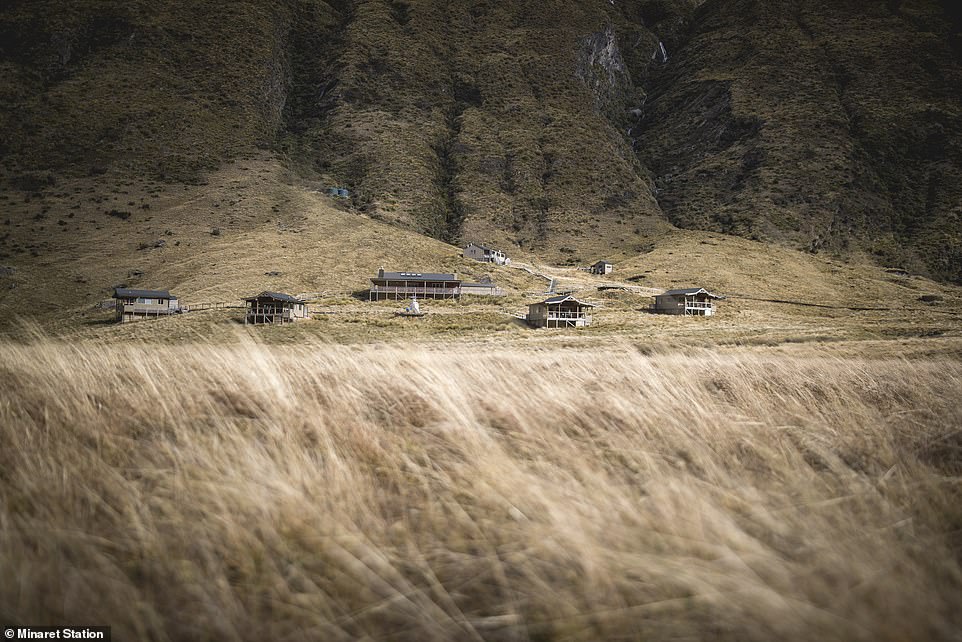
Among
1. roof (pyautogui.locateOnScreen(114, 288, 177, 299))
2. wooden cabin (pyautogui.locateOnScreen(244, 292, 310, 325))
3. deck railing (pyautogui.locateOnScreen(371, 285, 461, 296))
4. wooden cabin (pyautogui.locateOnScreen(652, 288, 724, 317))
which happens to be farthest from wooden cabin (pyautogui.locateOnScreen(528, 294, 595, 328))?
→ roof (pyautogui.locateOnScreen(114, 288, 177, 299))

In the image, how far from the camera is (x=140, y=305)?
155 feet

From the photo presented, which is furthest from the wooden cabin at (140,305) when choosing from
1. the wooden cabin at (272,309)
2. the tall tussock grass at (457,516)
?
the tall tussock grass at (457,516)

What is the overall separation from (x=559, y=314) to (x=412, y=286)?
20.7 metres

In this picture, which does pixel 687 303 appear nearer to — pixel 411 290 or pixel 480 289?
pixel 480 289

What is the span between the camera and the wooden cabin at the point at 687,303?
53.4 metres

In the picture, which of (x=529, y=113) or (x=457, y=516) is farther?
(x=529, y=113)

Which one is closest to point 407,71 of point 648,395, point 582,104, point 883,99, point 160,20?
point 582,104

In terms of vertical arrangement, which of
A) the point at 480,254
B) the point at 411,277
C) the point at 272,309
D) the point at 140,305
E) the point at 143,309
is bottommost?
the point at 143,309

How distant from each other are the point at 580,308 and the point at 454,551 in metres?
→ 49.0

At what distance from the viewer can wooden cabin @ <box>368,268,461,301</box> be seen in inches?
2276

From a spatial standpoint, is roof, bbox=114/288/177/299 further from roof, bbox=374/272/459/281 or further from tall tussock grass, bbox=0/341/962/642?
tall tussock grass, bbox=0/341/962/642

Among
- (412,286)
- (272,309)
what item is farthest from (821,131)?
(272,309)

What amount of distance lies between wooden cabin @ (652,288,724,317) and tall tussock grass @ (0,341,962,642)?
53532mm

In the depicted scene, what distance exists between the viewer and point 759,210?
337ft
